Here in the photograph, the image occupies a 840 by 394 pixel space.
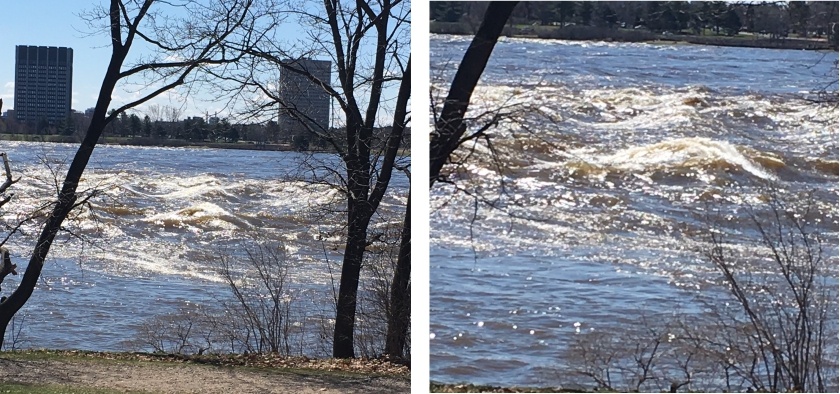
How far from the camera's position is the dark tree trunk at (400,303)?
5.08 meters

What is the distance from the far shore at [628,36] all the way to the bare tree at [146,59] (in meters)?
1.49

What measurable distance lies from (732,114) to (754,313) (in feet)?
3.02

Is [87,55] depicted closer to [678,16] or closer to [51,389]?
[51,389]

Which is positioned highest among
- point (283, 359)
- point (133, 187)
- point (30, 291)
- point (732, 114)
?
point (732, 114)

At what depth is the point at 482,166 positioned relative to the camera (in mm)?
4195

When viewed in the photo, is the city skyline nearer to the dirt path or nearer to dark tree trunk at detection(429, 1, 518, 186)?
dark tree trunk at detection(429, 1, 518, 186)

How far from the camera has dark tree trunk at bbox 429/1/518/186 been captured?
4.12 metres

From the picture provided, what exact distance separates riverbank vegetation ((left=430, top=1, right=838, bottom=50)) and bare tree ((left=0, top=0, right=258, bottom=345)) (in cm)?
149

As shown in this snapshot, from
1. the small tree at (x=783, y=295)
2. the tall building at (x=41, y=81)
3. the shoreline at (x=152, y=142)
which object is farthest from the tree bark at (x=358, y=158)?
the small tree at (x=783, y=295)

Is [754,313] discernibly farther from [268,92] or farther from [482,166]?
[268,92]

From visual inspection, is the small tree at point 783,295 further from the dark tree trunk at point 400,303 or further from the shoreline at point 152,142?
the shoreline at point 152,142

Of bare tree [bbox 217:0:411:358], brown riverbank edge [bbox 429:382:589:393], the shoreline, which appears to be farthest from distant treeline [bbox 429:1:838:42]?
brown riverbank edge [bbox 429:382:589:393]

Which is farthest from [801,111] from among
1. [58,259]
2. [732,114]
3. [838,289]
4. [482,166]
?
[58,259]

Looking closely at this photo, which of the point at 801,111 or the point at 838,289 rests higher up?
the point at 801,111
